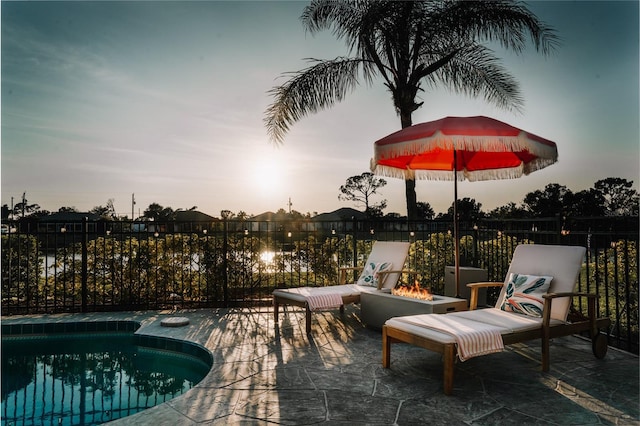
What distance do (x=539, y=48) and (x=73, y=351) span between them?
9.93 meters

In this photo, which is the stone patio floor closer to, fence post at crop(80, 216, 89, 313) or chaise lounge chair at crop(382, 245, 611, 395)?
chaise lounge chair at crop(382, 245, 611, 395)

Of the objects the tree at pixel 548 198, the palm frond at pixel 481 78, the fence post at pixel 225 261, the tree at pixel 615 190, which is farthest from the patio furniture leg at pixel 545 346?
the tree at pixel 615 190

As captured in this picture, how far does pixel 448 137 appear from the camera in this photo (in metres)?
4.40

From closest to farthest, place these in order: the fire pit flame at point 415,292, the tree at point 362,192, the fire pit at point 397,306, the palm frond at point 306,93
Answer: the fire pit at point 397,306
the fire pit flame at point 415,292
the palm frond at point 306,93
the tree at point 362,192

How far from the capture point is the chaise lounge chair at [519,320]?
3672mm

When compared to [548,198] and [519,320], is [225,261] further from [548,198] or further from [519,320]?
[548,198]

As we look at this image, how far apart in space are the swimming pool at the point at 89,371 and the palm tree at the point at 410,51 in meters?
5.16

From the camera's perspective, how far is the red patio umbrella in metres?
4.41

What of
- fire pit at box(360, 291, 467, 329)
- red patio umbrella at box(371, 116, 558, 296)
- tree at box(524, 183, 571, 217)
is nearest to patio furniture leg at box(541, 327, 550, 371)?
fire pit at box(360, 291, 467, 329)

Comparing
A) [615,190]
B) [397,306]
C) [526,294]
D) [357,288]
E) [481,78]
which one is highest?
[615,190]

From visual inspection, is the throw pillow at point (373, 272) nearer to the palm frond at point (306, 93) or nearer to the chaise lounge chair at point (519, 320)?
the chaise lounge chair at point (519, 320)

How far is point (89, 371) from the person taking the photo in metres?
5.00

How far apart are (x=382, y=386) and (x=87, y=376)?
3284 millimetres

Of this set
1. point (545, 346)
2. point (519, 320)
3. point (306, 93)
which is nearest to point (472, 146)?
point (519, 320)
